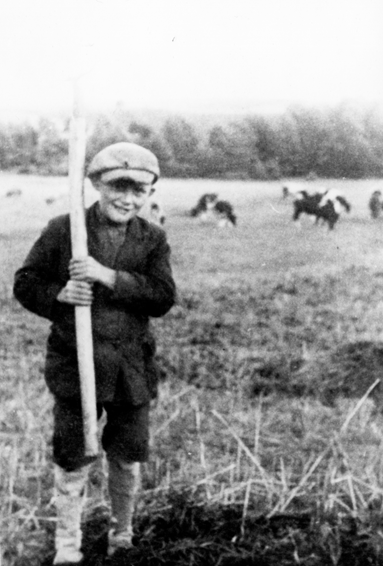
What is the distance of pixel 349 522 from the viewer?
9.74 ft

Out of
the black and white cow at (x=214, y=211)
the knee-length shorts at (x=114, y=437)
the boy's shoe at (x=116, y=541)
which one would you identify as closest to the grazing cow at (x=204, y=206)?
the black and white cow at (x=214, y=211)

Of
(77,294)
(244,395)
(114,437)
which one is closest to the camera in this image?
(77,294)

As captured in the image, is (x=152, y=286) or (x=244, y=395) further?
(x=244, y=395)

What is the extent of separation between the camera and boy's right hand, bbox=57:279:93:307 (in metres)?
2.62

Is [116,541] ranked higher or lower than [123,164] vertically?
lower

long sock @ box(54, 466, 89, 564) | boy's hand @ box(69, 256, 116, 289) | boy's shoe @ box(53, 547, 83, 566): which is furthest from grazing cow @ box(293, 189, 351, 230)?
boy's shoe @ box(53, 547, 83, 566)

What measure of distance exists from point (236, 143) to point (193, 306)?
0.64 metres

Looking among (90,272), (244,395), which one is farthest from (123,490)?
(90,272)

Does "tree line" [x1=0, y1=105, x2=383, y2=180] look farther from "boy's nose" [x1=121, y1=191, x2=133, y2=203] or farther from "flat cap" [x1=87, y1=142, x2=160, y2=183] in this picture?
"boy's nose" [x1=121, y1=191, x2=133, y2=203]

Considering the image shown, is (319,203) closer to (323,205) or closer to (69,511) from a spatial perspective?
(323,205)

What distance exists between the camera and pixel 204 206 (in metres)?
3.05

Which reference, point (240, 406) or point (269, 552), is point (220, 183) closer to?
point (240, 406)

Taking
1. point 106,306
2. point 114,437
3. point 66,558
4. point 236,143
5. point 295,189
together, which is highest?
point 236,143

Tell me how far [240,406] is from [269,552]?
53 centimetres
